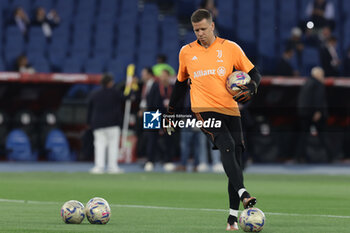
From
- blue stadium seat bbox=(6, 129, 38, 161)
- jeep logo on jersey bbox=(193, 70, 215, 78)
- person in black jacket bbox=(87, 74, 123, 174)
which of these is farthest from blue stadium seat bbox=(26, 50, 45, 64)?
jeep logo on jersey bbox=(193, 70, 215, 78)

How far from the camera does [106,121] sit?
18.7 metres

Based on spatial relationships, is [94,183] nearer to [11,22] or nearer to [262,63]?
[262,63]

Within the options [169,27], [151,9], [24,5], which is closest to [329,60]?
[169,27]

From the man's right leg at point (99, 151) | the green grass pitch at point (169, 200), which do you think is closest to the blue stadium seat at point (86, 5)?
the man's right leg at point (99, 151)

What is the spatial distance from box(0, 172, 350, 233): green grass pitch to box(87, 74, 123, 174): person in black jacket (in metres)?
0.85

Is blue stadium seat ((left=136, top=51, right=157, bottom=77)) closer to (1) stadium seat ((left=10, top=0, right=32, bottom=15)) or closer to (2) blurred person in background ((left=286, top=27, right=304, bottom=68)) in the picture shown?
(2) blurred person in background ((left=286, top=27, right=304, bottom=68))

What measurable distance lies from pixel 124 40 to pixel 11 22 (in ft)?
12.3

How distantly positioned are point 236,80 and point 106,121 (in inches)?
443

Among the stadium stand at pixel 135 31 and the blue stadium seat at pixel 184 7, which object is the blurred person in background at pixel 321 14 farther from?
the blue stadium seat at pixel 184 7

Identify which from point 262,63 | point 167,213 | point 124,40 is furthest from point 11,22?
point 167,213

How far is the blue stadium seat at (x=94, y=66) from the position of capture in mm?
24891

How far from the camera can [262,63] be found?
2466cm

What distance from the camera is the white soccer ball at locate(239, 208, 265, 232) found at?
7301 millimetres

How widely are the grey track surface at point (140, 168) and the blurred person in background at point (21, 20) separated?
5.69m
